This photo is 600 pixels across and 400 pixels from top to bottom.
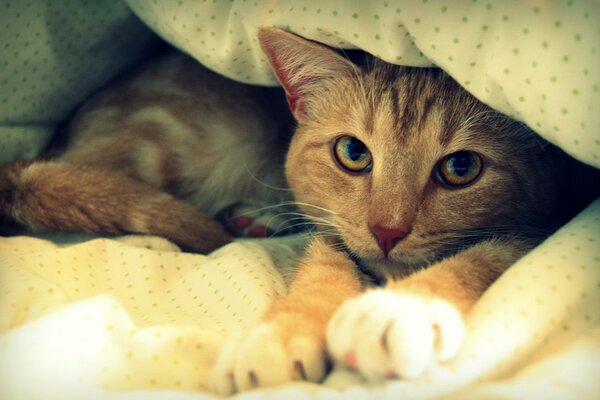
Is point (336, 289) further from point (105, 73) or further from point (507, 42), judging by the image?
point (105, 73)

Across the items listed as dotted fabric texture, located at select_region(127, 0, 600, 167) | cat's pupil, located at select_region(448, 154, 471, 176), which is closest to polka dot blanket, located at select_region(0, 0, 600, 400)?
dotted fabric texture, located at select_region(127, 0, 600, 167)

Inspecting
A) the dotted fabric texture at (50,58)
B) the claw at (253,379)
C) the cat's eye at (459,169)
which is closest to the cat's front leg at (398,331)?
the claw at (253,379)

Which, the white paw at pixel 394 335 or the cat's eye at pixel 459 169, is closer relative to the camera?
the white paw at pixel 394 335

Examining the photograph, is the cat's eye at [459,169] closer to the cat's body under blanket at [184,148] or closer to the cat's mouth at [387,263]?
the cat's mouth at [387,263]

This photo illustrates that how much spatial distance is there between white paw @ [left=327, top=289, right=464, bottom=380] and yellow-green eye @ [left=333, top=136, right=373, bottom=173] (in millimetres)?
523

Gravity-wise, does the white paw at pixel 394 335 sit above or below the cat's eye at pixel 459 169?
below

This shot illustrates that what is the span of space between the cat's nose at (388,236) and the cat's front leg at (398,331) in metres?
0.24

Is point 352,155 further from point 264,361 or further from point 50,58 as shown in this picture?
point 50,58

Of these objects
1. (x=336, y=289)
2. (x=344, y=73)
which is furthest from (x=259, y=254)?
(x=344, y=73)

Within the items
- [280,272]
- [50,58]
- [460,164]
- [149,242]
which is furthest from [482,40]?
[50,58]

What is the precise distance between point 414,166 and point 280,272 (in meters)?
0.41

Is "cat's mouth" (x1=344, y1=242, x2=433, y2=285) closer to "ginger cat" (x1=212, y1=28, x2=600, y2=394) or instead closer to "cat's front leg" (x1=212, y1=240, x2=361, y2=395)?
"ginger cat" (x1=212, y1=28, x2=600, y2=394)

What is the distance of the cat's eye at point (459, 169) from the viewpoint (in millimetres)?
1193

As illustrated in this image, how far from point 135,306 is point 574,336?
807 millimetres
